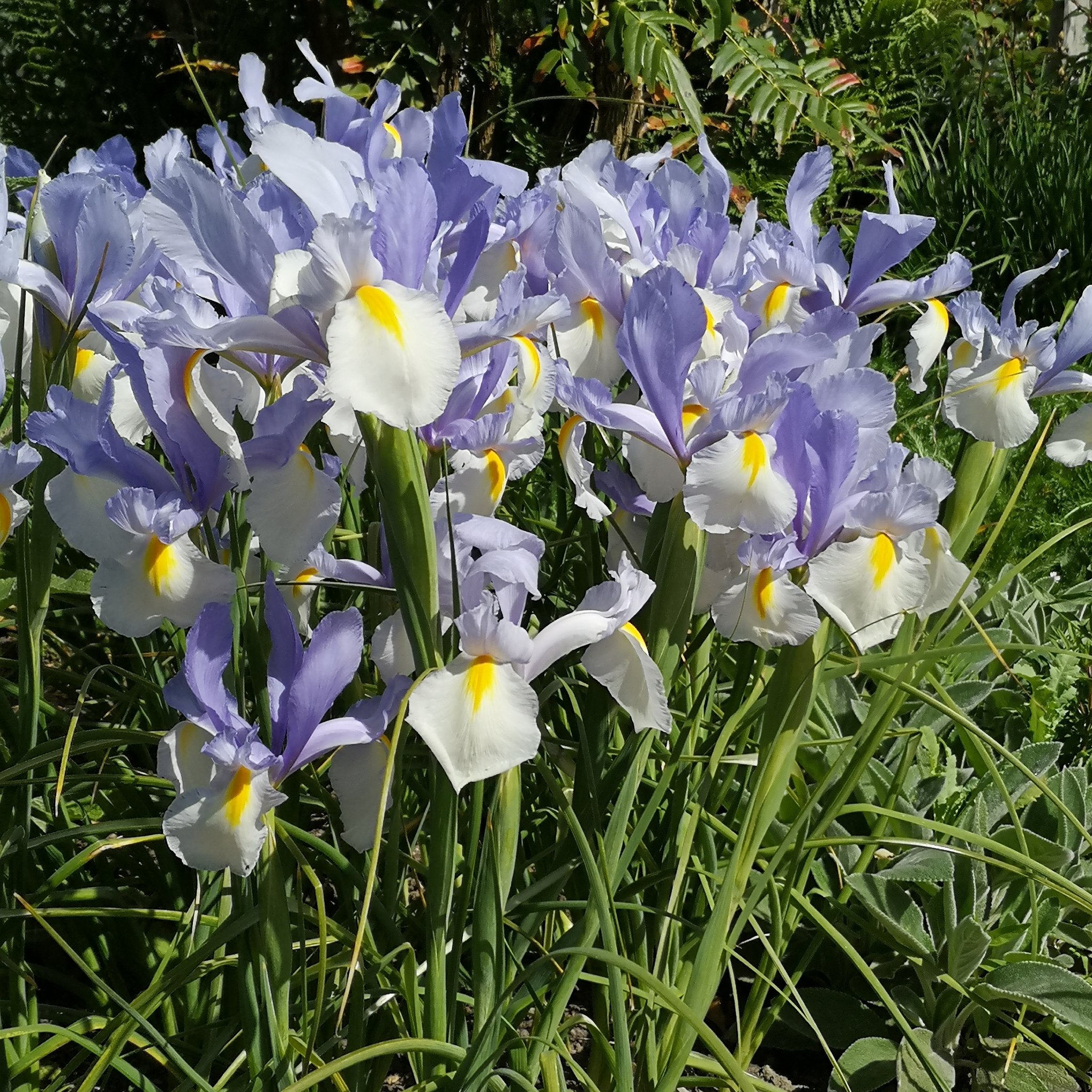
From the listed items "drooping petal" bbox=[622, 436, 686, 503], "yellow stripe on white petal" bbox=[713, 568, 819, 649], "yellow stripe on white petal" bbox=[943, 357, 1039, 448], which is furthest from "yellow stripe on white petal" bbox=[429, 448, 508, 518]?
"yellow stripe on white petal" bbox=[943, 357, 1039, 448]

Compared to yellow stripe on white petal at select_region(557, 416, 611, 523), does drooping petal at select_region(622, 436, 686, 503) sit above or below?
above

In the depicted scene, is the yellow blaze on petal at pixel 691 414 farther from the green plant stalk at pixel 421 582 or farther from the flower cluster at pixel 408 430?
the green plant stalk at pixel 421 582

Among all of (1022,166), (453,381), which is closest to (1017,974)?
(453,381)

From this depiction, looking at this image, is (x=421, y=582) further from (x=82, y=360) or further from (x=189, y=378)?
(x=82, y=360)

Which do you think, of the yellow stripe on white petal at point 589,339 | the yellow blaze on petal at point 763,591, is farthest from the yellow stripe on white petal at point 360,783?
the yellow stripe on white petal at point 589,339

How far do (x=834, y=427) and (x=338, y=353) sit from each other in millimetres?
395

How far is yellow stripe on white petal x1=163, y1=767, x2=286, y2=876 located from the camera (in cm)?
75

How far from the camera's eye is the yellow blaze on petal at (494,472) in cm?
103

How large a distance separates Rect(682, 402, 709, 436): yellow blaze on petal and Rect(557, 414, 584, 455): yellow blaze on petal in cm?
16

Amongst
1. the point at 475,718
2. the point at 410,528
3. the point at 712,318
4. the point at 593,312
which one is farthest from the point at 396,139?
the point at 475,718

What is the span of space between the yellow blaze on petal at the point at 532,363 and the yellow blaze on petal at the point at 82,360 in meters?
0.48

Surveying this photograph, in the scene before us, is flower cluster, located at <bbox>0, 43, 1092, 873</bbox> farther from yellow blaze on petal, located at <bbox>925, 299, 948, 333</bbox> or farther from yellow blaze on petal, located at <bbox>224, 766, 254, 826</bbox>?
yellow blaze on petal, located at <bbox>925, 299, 948, 333</bbox>

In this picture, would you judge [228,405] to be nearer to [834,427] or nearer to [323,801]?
[323,801]

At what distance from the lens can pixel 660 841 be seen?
49.4 inches
